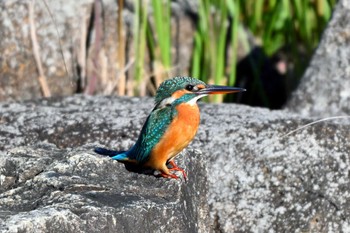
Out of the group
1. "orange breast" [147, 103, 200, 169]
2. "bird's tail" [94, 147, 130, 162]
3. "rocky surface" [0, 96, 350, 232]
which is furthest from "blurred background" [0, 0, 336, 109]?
"orange breast" [147, 103, 200, 169]

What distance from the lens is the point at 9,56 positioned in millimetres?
6812

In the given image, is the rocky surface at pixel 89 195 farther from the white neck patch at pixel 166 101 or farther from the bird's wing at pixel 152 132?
the white neck patch at pixel 166 101

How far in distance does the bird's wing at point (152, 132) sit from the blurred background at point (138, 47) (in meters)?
1.99

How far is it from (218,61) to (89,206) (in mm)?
3674

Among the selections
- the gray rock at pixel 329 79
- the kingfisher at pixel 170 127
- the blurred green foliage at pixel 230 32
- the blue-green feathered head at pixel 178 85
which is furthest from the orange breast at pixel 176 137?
the blurred green foliage at pixel 230 32

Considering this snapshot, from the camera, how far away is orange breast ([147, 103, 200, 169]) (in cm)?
416

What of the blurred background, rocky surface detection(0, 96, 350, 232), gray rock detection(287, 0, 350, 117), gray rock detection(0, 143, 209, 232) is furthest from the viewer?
the blurred background

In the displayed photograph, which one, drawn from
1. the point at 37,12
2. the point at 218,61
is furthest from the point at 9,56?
the point at 218,61

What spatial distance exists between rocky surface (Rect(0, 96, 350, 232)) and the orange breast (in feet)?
0.31

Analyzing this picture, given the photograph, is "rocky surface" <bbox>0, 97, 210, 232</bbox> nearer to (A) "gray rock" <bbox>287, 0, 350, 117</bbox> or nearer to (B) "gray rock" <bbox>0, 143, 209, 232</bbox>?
(B) "gray rock" <bbox>0, 143, 209, 232</bbox>

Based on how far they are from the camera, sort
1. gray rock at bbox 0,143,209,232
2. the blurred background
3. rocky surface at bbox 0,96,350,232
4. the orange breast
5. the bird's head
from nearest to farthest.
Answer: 1. gray rock at bbox 0,143,209,232
2. rocky surface at bbox 0,96,350,232
3. the orange breast
4. the bird's head
5. the blurred background

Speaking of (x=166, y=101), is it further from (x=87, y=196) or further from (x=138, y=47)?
(x=138, y=47)

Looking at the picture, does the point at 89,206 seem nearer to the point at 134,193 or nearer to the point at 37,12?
the point at 134,193

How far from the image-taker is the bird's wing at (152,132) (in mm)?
4215
